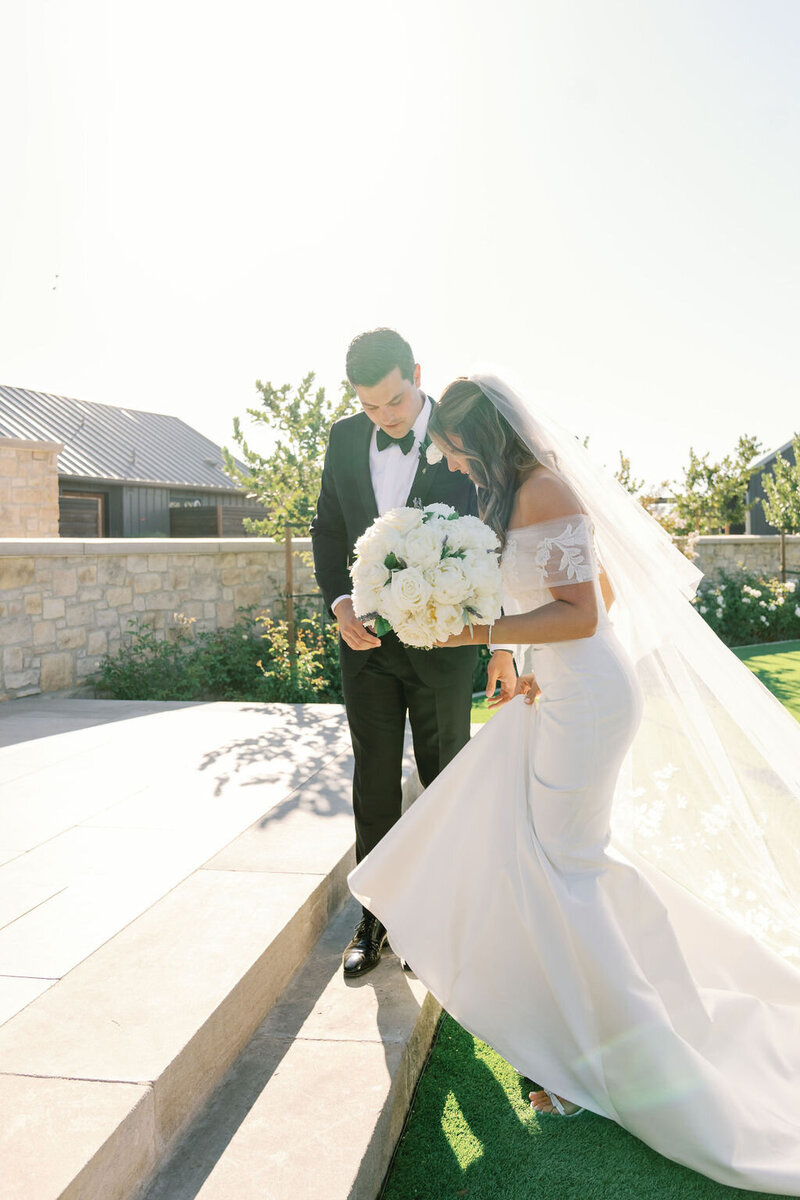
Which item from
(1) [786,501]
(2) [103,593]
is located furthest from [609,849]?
(1) [786,501]

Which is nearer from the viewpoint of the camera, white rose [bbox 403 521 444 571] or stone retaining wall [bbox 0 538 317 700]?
white rose [bbox 403 521 444 571]

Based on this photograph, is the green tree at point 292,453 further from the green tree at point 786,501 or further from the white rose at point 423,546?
the green tree at point 786,501

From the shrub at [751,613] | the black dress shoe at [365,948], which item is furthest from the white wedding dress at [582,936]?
the shrub at [751,613]

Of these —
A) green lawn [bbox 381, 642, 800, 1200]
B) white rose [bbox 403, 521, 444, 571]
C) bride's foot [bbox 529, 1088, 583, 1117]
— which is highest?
white rose [bbox 403, 521, 444, 571]

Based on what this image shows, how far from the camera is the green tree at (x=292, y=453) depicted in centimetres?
854

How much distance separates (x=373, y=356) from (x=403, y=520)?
2.09 ft

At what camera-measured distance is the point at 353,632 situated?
9.20ft

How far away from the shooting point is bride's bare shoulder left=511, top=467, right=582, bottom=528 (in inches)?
93.9

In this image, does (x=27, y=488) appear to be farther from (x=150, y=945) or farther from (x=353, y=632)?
(x=150, y=945)

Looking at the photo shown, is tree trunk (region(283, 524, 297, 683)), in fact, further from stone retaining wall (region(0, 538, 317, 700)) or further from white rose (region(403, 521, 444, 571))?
white rose (region(403, 521, 444, 571))

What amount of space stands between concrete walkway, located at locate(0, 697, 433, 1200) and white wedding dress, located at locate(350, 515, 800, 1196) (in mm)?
381

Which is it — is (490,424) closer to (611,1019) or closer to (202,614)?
(611,1019)

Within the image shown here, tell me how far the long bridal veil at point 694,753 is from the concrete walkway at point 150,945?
1.02 m

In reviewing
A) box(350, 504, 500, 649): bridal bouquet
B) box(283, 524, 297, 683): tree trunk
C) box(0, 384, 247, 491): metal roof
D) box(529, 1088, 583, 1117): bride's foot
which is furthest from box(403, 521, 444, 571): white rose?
box(0, 384, 247, 491): metal roof
